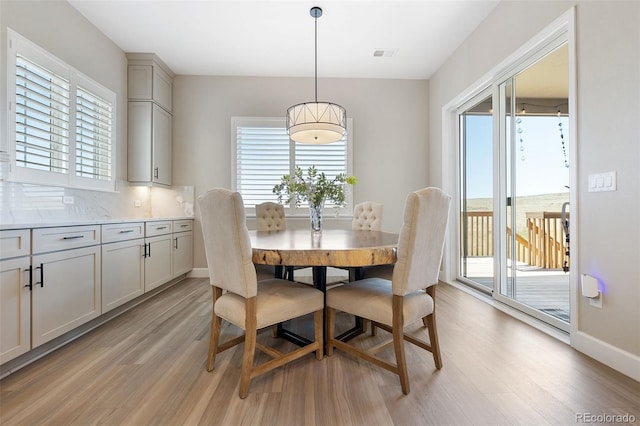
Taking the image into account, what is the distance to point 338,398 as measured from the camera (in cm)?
143

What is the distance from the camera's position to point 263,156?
418 cm

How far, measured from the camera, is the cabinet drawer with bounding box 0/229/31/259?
1.56 metres

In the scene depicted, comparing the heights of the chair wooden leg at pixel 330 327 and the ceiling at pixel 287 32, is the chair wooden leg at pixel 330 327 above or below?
below

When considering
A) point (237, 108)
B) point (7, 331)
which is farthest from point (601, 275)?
point (237, 108)

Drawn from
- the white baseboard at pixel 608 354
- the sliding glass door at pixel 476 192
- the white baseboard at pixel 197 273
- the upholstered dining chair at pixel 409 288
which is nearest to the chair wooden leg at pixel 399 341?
the upholstered dining chair at pixel 409 288

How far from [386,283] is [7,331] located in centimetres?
220

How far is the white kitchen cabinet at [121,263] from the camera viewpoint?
7.82 feet

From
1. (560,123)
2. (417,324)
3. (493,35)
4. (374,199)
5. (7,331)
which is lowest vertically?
(417,324)

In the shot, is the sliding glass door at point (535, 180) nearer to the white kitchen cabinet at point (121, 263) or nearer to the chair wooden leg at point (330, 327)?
the chair wooden leg at point (330, 327)

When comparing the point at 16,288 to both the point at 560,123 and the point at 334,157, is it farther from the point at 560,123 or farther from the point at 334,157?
the point at 560,123

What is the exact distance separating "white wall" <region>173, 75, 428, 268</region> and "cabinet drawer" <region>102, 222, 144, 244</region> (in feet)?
4.33

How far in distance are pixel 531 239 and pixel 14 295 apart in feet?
13.9

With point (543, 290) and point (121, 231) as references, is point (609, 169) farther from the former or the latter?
point (121, 231)

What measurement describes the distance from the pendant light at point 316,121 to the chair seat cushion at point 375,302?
137 cm
